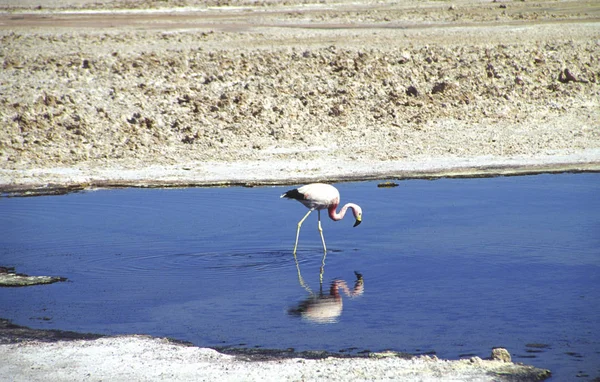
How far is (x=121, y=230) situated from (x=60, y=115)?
31.2ft

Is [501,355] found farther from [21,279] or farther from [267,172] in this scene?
[267,172]

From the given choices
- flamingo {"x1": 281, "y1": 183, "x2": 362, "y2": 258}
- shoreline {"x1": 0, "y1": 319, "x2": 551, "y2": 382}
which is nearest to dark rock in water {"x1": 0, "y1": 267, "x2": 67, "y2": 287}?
shoreline {"x1": 0, "y1": 319, "x2": 551, "y2": 382}

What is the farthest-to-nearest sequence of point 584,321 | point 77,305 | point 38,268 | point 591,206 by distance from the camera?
point 591,206 → point 38,268 → point 77,305 → point 584,321

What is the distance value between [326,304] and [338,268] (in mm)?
1500

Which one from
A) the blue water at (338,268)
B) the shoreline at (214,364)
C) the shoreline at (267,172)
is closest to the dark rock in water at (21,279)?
the blue water at (338,268)

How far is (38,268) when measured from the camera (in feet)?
35.7

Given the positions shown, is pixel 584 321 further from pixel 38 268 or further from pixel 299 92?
pixel 299 92

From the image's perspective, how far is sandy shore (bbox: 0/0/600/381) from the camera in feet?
62.1

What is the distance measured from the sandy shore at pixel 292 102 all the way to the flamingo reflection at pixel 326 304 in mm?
7484

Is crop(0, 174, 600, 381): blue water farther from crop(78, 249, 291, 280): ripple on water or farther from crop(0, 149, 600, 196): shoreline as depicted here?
crop(0, 149, 600, 196): shoreline

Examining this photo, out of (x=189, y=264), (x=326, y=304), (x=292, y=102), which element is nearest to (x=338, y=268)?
(x=326, y=304)

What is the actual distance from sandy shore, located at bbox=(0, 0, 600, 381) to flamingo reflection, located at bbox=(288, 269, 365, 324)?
748 cm

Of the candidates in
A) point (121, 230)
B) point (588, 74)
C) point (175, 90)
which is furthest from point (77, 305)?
point (588, 74)

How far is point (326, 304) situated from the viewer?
30.2 ft
